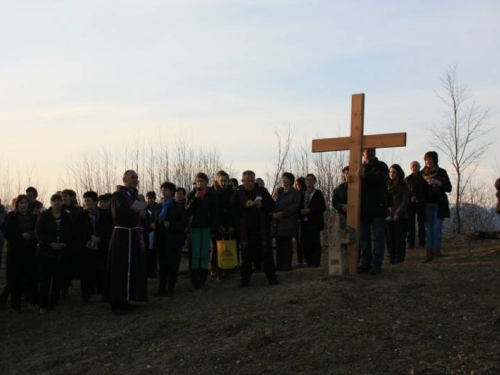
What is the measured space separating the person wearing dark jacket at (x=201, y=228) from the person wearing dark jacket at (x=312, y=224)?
7.08 ft

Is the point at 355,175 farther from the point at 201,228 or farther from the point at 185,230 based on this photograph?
the point at 185,230

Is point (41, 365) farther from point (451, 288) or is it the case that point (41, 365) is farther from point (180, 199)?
point (451, 288)

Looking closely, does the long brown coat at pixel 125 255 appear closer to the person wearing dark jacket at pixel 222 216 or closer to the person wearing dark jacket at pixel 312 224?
the person wearing dark jacket at pixel 222 216

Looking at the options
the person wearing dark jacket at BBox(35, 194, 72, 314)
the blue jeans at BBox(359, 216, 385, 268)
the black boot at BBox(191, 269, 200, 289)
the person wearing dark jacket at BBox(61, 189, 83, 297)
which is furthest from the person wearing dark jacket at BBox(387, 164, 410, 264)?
the person wearing dark jacket at BBox(35, 194, 72, 314)

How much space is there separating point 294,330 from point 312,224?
4964 mm

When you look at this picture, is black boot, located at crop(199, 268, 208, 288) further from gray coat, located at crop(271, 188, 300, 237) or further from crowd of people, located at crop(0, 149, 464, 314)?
gray coat, located at crop(271, 188, 300, 237)

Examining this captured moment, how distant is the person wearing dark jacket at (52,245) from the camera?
10.2 m

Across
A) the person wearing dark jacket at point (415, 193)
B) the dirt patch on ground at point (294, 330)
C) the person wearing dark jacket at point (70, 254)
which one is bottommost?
the dirt patch on ground at point (294, 330)

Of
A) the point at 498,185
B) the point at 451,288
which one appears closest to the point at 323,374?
the point at 451,288

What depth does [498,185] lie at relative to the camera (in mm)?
11422

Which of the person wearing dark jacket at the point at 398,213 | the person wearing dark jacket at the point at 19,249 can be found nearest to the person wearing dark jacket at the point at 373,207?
the person wearing dark jacket at the point at 398,213

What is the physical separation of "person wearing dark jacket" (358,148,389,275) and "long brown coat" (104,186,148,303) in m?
3.36

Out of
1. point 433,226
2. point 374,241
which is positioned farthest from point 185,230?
point 433,226

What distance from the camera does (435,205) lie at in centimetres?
1108
